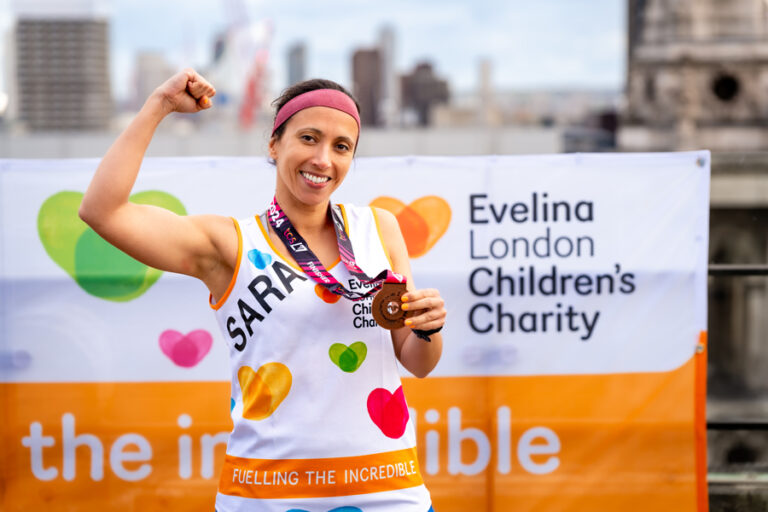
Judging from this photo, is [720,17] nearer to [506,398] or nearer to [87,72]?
[506,398]

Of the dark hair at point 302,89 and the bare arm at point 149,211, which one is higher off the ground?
the dark hair at point 302,89

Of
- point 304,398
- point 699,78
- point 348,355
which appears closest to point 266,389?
point 304,398

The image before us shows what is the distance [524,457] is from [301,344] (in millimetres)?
2002

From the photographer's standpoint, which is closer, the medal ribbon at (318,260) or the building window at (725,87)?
the medal ribbon at (318,260)

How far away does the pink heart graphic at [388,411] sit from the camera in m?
2.29

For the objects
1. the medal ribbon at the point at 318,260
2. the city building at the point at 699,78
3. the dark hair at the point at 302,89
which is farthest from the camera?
the city building at the point at 699,78

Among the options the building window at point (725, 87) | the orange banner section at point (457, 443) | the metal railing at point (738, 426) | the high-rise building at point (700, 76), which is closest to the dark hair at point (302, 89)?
the orange banner section at point (457, 443)

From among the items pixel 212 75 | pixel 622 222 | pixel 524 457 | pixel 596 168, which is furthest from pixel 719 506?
pixel 212 75

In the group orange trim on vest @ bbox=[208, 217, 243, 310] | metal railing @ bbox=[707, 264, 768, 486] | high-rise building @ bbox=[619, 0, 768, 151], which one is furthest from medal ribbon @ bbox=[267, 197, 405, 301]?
high-rise building @ bbox=[619, 0, 768, 151]

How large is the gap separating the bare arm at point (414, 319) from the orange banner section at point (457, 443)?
158cm

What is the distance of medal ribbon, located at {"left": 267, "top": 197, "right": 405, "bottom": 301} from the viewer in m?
2.24

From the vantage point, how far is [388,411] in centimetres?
232

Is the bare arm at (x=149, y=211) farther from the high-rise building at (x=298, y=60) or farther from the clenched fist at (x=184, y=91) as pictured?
the high-rise building at (x=298, y=60)

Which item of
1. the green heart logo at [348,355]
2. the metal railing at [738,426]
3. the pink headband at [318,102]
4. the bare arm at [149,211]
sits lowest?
the metal railing at [738,426]
